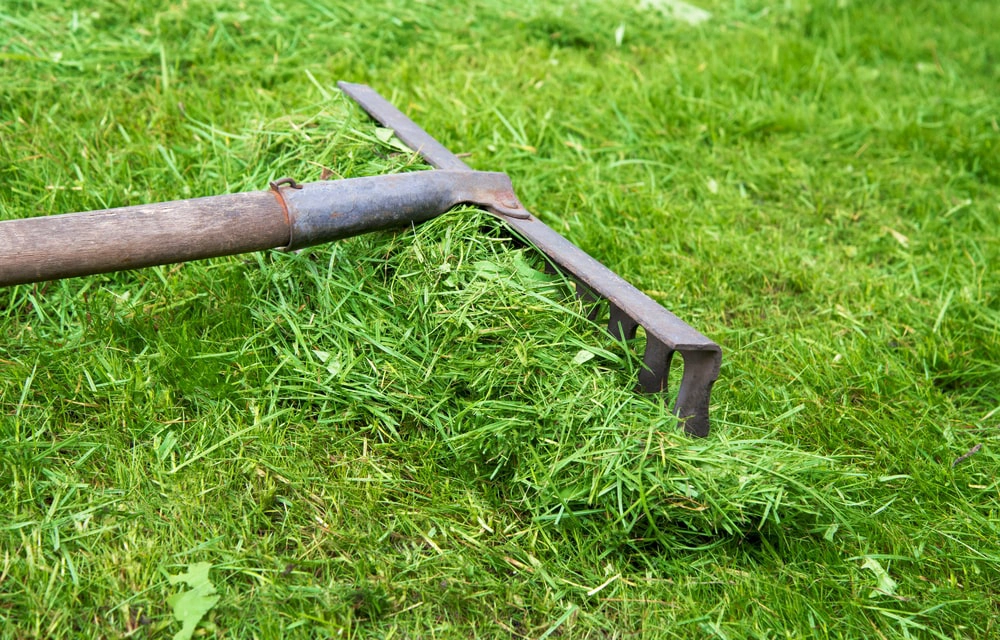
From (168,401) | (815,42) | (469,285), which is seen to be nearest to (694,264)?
(469,285)

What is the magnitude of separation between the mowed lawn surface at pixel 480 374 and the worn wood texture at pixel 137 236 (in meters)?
0.38

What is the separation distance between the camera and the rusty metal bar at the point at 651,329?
2.10 metres

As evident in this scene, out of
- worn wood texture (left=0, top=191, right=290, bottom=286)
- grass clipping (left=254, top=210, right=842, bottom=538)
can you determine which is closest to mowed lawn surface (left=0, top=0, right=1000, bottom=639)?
grass clipping (left=254, top=210, right=842, bottom=538)

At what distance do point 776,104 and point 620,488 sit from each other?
9.00 ft

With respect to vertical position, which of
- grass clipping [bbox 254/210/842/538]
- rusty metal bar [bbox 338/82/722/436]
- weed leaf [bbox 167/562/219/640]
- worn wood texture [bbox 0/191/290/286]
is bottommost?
weed leaf [bbox 167/562/219/640]

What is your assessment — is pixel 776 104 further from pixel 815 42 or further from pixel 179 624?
pixel 179 624

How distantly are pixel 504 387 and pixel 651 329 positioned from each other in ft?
1.34

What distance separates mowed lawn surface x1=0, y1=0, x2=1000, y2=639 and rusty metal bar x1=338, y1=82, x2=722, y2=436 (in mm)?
65

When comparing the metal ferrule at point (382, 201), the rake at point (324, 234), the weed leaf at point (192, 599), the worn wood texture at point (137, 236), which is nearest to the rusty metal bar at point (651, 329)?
the rake at point (324, 234)

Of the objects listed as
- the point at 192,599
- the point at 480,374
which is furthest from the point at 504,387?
the point at 192,599

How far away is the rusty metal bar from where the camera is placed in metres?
2.10

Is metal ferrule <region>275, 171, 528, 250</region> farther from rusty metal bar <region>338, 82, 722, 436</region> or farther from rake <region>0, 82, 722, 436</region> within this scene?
rusty metal bar <region>338, 82, 722, 436</region>

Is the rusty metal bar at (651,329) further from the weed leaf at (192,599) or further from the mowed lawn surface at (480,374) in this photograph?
the weed leaf at (192,599)

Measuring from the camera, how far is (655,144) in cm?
384
